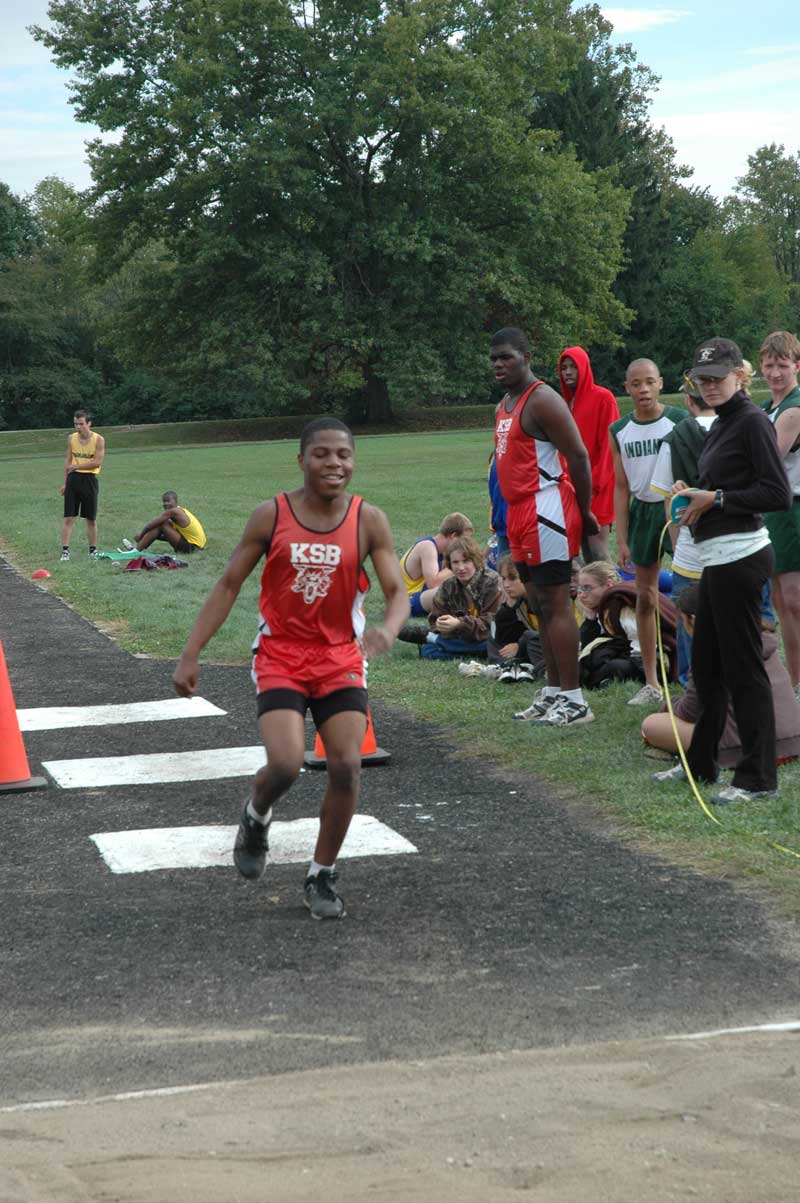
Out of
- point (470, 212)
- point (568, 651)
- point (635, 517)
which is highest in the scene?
point (470, 212)

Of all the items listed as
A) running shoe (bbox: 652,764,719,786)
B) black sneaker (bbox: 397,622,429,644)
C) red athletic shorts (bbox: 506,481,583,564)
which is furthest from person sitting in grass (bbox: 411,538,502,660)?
running shoe (bbox: 652,764,719,786)

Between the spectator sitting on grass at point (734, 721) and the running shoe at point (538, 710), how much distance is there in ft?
4.13

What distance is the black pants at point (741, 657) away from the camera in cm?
663

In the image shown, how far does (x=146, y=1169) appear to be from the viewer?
352cm

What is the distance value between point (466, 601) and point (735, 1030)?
283 inches

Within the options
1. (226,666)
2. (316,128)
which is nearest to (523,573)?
(226,666)

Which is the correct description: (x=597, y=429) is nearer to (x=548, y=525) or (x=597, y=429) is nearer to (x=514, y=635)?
(x=514, y=635)

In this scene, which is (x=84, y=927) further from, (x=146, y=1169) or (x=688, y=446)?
(x=688, y=446)

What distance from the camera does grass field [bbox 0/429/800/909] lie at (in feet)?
21.0

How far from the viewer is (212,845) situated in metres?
6.56

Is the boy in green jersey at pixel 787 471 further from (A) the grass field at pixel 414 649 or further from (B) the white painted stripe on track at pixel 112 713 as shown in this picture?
(B) the white painted stripe on track at pixel 112 713

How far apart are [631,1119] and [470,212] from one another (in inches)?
2275

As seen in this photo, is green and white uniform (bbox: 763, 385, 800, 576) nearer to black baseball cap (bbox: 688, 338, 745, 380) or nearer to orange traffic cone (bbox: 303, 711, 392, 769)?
black baseball cap (bbox: 688, 338, 745, 380)

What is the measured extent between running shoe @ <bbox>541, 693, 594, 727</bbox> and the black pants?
184 centimetres
